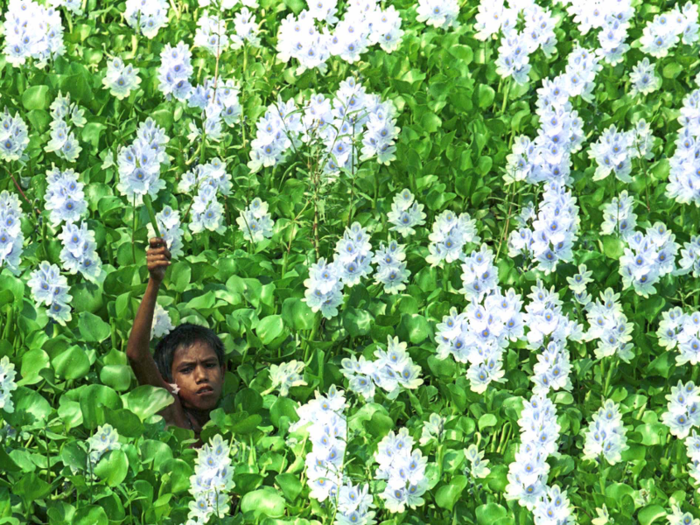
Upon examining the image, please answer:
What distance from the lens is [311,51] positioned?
5512mm

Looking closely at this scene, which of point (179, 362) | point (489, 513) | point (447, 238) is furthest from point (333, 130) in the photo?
point (489, 513)

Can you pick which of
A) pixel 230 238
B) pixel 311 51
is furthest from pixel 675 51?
pixel 230 238

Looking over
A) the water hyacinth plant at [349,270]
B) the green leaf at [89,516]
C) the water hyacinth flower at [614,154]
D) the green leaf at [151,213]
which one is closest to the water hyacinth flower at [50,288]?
the water hyacinth plant at [349,270]

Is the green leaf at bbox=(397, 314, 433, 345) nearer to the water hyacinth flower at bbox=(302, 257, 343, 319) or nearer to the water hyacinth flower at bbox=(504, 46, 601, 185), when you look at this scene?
the water hyacinth flower at bbox=(302, 257, 343, 319)

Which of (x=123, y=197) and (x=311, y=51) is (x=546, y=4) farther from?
(x=123, y=197)

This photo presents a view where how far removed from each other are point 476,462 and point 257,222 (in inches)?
59.5

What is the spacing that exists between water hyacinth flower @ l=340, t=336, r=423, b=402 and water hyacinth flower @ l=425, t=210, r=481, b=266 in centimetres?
56

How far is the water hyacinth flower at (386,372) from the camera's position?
13.1 feet

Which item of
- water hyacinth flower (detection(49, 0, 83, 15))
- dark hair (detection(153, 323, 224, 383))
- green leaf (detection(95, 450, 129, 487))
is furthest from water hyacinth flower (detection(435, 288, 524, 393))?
water hyacinth flower (detection(49, 0, 83, 15))

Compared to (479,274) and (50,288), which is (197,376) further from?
(479,274)

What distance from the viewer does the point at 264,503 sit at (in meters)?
3.60

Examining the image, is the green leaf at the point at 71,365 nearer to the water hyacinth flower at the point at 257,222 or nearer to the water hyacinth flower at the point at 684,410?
the water hyacinth flower at the point at 257,222

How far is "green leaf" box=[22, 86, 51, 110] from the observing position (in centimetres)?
519

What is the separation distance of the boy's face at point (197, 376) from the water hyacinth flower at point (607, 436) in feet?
4.27
